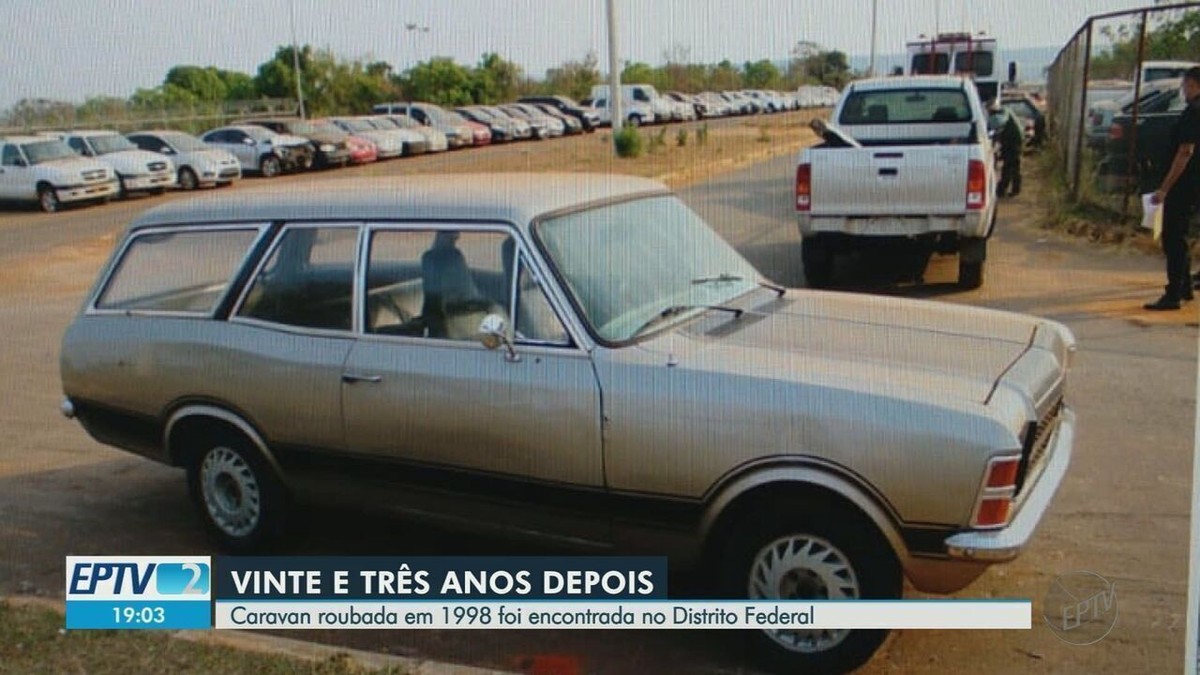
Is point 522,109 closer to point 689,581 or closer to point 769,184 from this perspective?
point 769,184

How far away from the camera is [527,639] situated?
3.93 meters

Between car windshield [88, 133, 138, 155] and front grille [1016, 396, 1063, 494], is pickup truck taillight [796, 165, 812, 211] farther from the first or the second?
car windshield [88, 133, 138, 155]

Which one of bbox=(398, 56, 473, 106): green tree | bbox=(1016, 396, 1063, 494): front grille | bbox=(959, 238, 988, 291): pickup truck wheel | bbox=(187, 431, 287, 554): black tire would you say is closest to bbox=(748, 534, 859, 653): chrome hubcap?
bbox=(1016, 396, 1063, 494): front grille

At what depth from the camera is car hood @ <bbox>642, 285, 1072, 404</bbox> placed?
3.40 meters

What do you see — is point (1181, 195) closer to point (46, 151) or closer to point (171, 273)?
point (171, 273)

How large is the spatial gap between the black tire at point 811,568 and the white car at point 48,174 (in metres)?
21.8

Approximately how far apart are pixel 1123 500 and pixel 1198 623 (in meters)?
2.51

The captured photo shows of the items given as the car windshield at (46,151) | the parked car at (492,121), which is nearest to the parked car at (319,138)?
the car windshield at (46,151)

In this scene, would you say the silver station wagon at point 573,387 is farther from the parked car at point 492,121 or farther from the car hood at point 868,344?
the parked car at point 492,121

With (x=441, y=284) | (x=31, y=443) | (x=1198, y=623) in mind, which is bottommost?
(x=31, y=443)

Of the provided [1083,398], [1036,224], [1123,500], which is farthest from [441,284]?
[1036,224]

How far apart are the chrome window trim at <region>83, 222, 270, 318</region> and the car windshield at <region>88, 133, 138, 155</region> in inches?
814

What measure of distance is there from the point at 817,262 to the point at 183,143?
19518 mm

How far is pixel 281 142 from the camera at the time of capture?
27016mm
